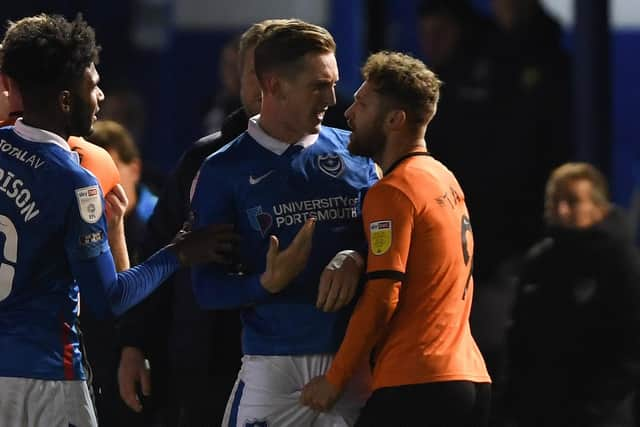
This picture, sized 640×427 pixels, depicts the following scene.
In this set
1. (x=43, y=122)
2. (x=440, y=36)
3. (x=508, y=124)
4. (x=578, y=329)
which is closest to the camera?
(x=43, y=122)

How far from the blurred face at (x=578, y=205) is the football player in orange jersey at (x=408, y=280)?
2.70 meters

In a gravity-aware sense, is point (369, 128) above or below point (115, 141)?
above

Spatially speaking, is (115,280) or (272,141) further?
(272,141)

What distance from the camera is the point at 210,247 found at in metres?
4.36

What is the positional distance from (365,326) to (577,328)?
2608mm

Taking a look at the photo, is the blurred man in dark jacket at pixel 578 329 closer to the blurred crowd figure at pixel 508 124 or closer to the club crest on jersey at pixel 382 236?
the blurred crowd figure at pixel 508 124

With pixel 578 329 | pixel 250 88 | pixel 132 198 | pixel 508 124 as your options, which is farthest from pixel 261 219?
pixel 508 124

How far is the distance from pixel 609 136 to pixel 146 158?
457 centimetres

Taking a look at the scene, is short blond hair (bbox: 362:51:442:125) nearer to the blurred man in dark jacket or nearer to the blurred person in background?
the blurred person in background

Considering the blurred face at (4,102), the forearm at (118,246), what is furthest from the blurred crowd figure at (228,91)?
the forearm at (118,246)

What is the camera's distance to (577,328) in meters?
6.70

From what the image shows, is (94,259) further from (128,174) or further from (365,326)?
(128,174)

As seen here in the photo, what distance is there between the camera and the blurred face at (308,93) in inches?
178

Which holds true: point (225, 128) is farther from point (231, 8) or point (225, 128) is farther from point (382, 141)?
point (231, 8)
